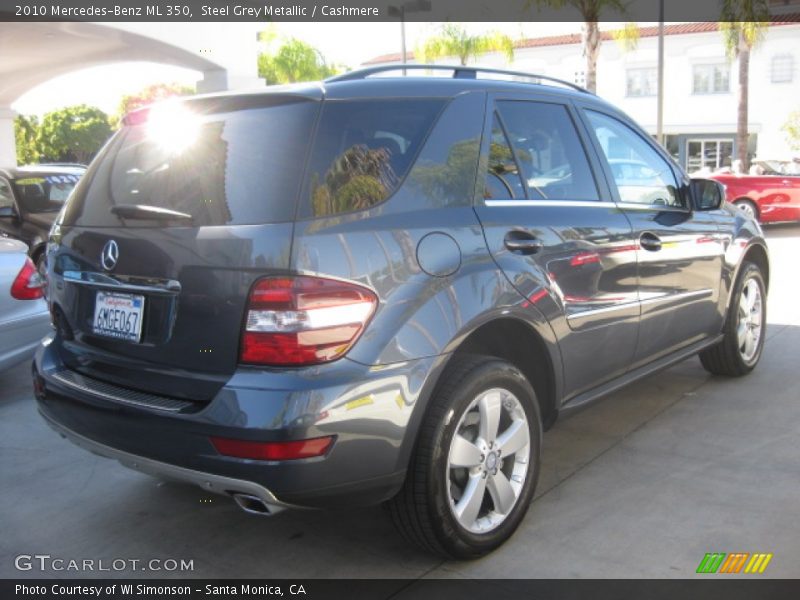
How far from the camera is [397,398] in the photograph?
9.14ft

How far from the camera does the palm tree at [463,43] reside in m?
30.7

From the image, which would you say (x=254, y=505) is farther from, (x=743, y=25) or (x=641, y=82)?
(x=641, y=82)

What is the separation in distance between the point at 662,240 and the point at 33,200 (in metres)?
7.64

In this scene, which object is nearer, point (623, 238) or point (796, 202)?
point (623, 238)

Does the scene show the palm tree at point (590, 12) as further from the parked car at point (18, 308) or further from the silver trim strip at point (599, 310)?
the silver trim strip at point (599, 310)

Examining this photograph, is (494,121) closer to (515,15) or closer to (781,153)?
(515,15)

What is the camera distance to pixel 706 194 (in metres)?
4.84

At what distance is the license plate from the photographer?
2.96 metres

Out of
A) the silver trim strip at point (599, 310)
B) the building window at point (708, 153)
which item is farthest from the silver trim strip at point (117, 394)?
the building window at point (708, 153)

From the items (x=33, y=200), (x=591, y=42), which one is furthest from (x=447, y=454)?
(x=591, y=42)

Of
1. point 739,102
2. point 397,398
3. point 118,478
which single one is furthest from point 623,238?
point 739,102

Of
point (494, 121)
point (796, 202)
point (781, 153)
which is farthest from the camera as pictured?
point (781, 153)

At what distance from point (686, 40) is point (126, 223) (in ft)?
125

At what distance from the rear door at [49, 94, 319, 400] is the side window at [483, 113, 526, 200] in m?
0.82
